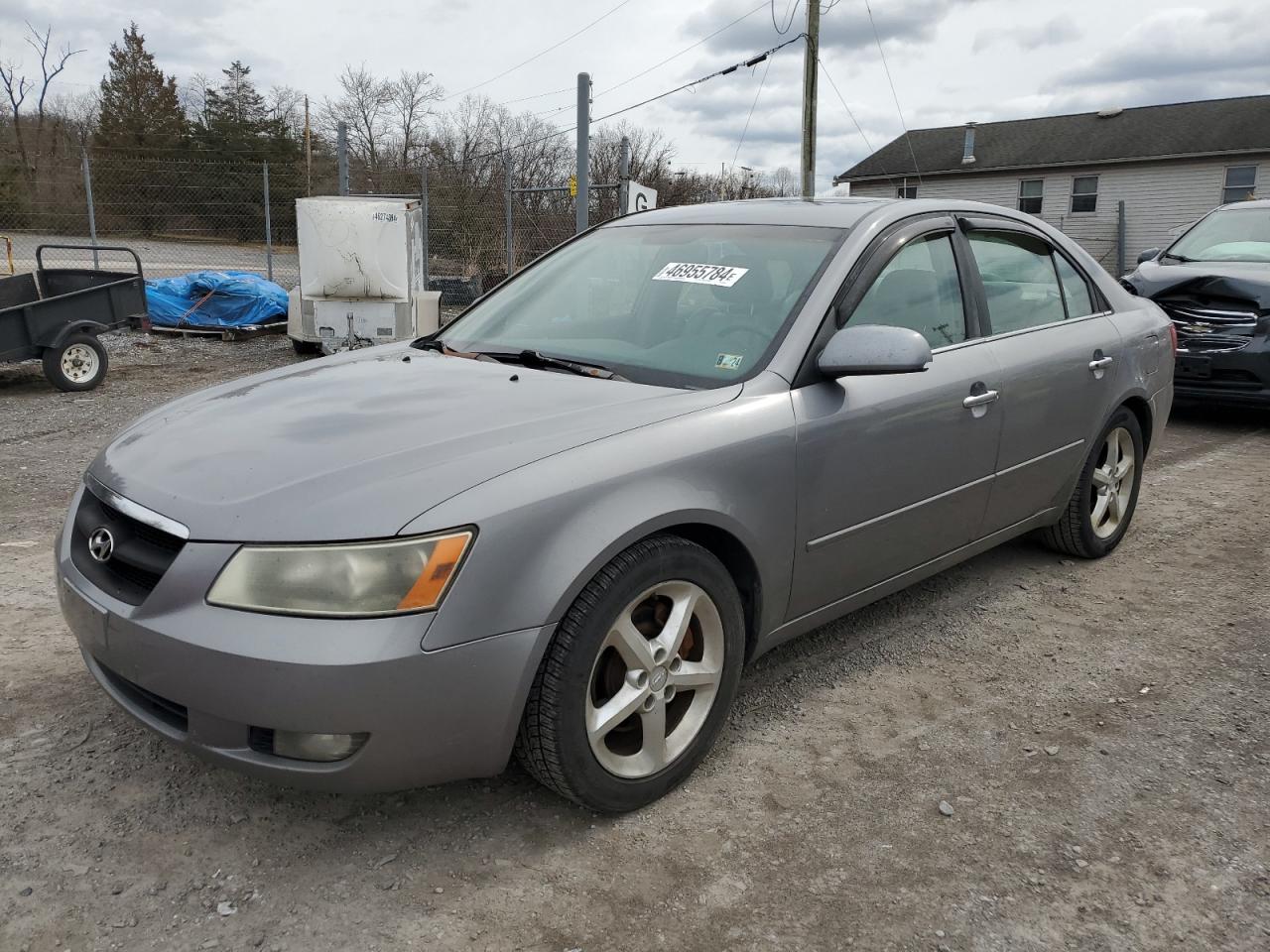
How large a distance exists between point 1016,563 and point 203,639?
12.2 feet

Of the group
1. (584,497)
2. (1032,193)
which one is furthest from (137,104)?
(584,497)

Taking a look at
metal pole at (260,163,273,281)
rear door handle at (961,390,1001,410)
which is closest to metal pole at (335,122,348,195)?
metal pole at (260,163,273,281)

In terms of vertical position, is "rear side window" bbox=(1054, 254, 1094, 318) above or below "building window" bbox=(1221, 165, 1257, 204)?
below

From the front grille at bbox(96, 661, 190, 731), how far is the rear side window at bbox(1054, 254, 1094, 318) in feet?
12.1

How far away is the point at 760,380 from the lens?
289 cm

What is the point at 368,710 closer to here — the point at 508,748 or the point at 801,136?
the point at 508,748

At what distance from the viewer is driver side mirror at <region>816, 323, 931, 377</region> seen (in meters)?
2.81

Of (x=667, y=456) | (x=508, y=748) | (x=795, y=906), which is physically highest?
(x=667, y=456)

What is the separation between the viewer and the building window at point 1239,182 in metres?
29.5

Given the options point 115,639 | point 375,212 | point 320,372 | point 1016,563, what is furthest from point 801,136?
point 115,639

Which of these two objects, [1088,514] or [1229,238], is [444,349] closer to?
[1088,514]

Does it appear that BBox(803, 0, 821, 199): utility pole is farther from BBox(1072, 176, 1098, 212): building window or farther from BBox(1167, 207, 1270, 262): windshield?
BBox(1072, 176, 1098, 212): building window

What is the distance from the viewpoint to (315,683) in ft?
6.75

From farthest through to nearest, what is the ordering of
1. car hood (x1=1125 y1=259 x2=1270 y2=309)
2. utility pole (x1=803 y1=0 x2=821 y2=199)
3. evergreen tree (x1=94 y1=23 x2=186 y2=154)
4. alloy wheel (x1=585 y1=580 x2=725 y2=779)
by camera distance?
evergreen tree (x1=94 y1=23 x2=186 y2=154) < utility pole (x1=803 y1=0 x2=821 y2=199) < car hood (x1=1125 y1=259 x2=1270 y2=309) < alloy wheel (x1=585 y1=580 x2=725 y2=779)
